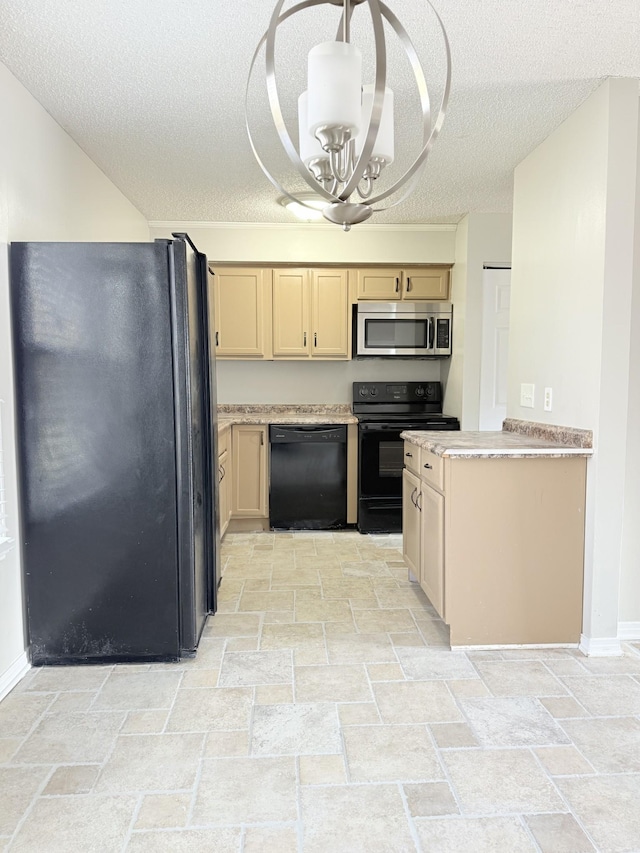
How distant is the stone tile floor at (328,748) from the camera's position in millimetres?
1491

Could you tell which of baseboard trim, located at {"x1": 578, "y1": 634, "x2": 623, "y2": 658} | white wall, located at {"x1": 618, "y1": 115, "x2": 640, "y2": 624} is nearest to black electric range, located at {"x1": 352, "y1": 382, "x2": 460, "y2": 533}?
white wall, located at {"x1": 618, "y1": 115, "x2": 640, "y2": 624}

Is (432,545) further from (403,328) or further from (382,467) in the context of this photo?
(403,328)

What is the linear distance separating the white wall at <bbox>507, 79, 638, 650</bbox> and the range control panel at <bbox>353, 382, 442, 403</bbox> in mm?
2128

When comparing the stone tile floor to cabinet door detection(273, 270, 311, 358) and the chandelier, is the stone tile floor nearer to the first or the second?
the chandelier

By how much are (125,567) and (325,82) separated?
193cm

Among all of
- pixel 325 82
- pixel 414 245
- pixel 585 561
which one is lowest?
pixel 585 561

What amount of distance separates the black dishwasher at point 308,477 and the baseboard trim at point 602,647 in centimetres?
225

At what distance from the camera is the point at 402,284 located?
4648 millimetres

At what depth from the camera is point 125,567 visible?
7.78 feet

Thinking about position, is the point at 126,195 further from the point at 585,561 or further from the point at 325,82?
the point at 585,561

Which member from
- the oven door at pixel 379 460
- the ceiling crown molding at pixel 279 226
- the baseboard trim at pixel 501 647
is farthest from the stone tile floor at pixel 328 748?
the ceiling crown molding at pixel 279 226

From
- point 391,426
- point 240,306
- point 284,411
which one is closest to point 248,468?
point 284,411

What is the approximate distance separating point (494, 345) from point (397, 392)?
37.4 inches

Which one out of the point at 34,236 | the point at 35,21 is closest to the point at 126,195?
the point at 34,236
